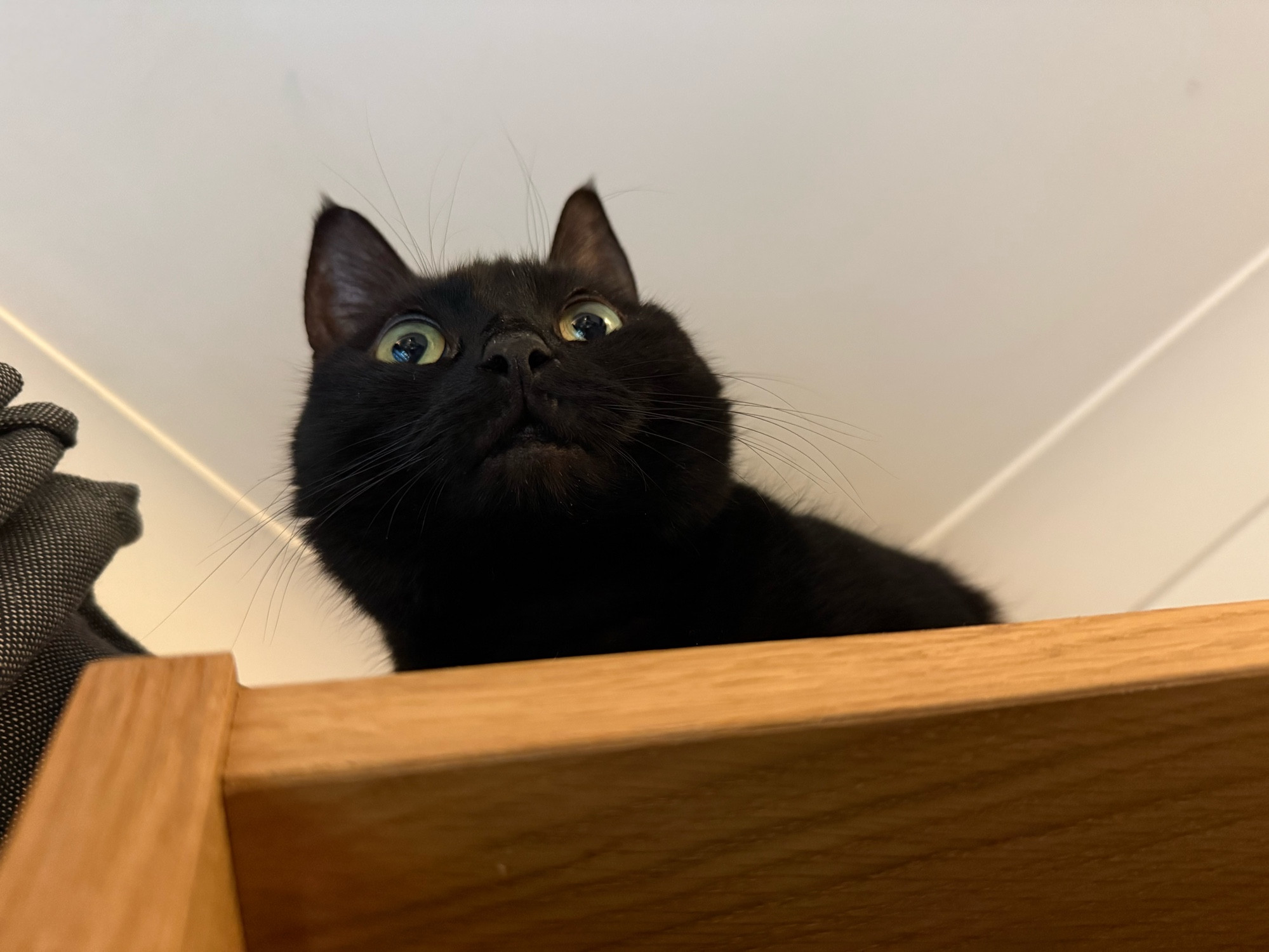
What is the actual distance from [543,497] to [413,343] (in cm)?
24

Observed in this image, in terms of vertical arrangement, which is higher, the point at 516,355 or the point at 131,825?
the point at 131,825

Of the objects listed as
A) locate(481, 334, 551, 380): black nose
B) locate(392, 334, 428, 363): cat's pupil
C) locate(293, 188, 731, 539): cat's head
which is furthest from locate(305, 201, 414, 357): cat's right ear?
locate(481, 334, 551, 380): black nose

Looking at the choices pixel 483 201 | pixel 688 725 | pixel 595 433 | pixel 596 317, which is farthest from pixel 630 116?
pixel 688 725

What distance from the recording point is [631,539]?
2.16 ft

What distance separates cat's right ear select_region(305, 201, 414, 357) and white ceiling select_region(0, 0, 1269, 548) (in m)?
0.16

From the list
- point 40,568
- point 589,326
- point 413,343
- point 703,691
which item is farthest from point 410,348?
point 703,691

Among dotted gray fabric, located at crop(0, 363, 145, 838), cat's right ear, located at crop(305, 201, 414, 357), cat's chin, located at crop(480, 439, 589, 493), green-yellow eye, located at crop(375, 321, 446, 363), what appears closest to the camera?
dotted gray fabric, located at crop(0, 363, 145, 838)

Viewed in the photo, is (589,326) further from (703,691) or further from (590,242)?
(703,691)

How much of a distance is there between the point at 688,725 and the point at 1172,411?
1.26m

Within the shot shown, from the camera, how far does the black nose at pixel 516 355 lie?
23.2 inches

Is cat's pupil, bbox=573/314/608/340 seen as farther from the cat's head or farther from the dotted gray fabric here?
the dotted gray fabric

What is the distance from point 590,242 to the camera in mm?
979

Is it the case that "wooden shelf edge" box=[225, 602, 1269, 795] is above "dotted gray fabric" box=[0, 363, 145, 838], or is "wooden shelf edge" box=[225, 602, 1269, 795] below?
above

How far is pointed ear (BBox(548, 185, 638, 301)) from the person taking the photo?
3.16 feet
